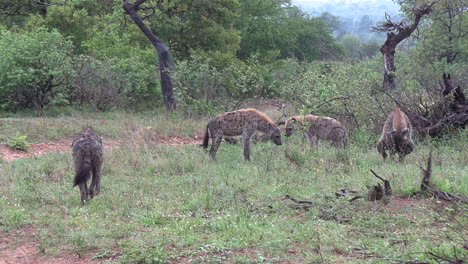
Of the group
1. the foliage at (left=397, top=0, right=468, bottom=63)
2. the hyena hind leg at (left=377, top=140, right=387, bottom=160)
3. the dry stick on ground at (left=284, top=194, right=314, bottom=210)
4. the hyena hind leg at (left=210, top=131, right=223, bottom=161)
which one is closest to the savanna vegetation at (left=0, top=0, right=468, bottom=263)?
the dry stick on ground at (left=284, top=194, right=314, bottom=210)

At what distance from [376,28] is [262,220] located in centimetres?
1291

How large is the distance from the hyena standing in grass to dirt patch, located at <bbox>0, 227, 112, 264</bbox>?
1423mm

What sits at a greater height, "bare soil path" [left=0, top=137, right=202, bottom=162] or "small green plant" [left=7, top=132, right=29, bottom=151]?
"small green plant" [left=7, top=132, right=29, bottom=151]

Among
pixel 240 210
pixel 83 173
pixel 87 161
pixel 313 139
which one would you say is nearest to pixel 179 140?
pixel 313 139

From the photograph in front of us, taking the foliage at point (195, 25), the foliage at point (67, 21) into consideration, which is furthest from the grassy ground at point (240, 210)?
the foliage at point (67, 21)

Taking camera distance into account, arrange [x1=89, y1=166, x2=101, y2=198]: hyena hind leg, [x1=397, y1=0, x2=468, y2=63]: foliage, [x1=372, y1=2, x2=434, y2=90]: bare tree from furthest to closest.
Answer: [x1=397, y1=0, x2=468, y2=63]: foliage, [x1=372, y1=2, x2=434, y2=90]: bare tree, [x1=89, y1=166, x2=101, y2=198]: hyena hind leg

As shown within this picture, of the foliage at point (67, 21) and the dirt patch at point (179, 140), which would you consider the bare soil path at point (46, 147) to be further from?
the foliage at point (67, 21)

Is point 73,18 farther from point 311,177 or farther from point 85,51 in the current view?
point 311,177

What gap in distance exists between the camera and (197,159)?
1164 centimetres

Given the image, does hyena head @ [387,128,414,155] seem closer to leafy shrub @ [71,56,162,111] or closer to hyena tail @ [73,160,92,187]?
hyena tail @ [73,160,92,187]

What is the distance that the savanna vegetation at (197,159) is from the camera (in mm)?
5590

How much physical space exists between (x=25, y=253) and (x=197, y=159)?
6.02 m

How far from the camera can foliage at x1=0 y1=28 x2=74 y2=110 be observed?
57.3 feet

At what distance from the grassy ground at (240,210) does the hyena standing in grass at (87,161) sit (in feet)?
0.81
